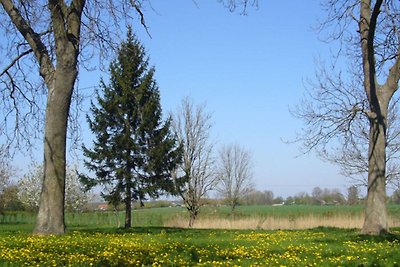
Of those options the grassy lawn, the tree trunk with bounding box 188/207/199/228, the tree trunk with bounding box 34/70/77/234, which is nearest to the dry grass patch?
the tree trunk with bounding box 188/207/199/228

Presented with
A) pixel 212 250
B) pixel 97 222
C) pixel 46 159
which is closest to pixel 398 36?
pixel 212 250

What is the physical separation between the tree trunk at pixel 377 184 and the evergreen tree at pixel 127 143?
15.7 m

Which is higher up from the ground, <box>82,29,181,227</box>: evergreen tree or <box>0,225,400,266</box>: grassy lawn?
<box>82,29,181,227</box>: evergreen tree

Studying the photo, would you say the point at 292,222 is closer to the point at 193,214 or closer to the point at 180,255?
the point at 193,214

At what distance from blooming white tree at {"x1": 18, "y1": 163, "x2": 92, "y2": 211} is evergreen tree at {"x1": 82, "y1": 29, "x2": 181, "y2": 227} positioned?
82.1ft

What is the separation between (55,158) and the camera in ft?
41.5

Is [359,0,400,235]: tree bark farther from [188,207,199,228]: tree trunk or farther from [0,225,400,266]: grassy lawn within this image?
[188,207,199,228]: tree trunk

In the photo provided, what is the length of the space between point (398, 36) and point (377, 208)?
6.25 metres

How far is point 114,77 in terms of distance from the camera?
29656 mm

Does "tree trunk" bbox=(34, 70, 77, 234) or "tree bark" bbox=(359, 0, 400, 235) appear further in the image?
"tree bark" bbox=(359, 0, 400, 235)

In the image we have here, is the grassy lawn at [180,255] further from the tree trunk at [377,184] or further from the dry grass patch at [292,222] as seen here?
the dry grass patch at [292,222]

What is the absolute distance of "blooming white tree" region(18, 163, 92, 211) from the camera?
53500 millimetres

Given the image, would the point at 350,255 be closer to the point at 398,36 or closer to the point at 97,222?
the point at 398,36

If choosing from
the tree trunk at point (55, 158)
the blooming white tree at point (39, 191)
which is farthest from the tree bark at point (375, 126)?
the blooming white tree at point (39, 191)
